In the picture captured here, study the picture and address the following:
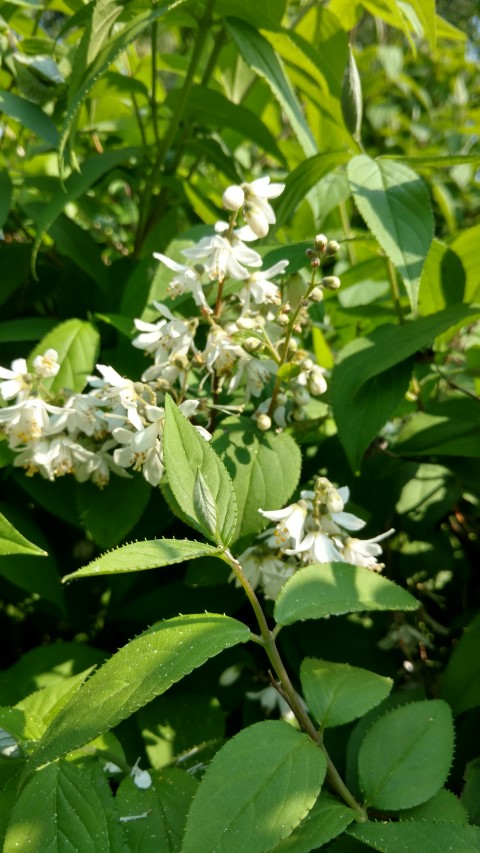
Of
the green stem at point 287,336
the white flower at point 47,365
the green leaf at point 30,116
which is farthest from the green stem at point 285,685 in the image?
the green leaf at point 30,116

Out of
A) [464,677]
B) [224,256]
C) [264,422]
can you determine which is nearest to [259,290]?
[224,256]

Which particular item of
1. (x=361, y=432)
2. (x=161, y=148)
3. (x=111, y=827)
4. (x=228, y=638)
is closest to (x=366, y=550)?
(x=361, y=432)

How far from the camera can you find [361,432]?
1.36 m

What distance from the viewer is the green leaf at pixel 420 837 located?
0.90 meters

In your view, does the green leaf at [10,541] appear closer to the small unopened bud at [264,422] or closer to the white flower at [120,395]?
A: the white flower at [120,395]

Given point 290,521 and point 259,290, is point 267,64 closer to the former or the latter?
point 259,290

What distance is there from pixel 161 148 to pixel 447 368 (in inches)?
35.2

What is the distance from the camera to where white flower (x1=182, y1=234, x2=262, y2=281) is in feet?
4.19

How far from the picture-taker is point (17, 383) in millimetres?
1323

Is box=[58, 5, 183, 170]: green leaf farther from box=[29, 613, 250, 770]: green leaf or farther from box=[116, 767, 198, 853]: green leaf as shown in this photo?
box=[116, 767, 198, 853]: green leaf

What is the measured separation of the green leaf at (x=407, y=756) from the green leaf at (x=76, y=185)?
38.6 inches

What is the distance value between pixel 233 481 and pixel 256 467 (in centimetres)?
5

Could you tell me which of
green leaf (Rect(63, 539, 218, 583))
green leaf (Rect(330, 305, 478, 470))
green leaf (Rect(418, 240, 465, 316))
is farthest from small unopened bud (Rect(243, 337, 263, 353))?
green leaf (Rect(418, 240, 465, 316))

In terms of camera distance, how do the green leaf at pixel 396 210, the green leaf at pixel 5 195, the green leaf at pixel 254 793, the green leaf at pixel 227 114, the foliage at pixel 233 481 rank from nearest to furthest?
the green leaf at pixel 254 793 < the foliage at pixel 233 481 < the green leaf at pixel 396 210 < the green leaf at pixel 5 195 < the green leaf at pixel 227 114
